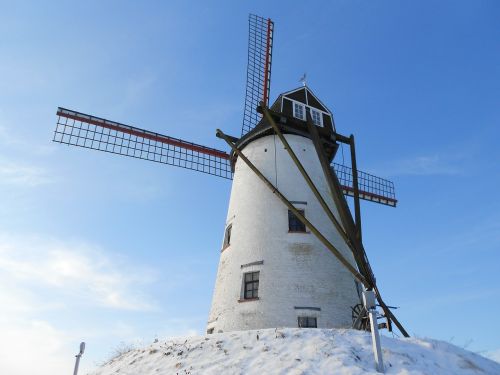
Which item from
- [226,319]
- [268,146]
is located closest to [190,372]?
[226,319]

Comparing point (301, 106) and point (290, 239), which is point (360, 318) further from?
point (301, 106)

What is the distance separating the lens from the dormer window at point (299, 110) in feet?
63.0

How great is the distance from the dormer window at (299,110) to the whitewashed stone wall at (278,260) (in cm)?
233

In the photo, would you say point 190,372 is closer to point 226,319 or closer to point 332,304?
point 226,319

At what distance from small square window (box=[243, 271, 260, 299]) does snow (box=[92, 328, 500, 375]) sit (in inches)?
133

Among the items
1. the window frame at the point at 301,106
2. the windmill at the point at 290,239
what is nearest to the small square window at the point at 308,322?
the windmill at the point at 290,239

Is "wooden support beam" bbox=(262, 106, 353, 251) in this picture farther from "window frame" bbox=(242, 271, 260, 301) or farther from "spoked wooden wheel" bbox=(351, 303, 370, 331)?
"window frame" bbox=(242, 271, 260, 301)

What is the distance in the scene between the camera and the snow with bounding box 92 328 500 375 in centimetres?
880

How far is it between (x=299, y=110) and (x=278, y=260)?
820 cm

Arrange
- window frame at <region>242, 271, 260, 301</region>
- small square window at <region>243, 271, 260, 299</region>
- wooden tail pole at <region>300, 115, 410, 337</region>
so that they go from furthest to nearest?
small square window at <region>243, 271, 260, 299</region> < window frame at <region>242, 271, 260, 301</region> < wooden tail pole at <region>300, 115, 410, 337</region>

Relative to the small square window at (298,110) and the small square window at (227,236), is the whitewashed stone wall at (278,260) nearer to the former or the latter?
the small square window at (227,236)

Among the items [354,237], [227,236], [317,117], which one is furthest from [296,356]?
[317,117]

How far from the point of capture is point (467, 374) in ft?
30.0

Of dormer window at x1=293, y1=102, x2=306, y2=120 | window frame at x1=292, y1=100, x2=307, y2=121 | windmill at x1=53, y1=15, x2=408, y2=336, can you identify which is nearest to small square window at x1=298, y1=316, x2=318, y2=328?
windmill at x1=53, y1=15, x2=408, y2=336
